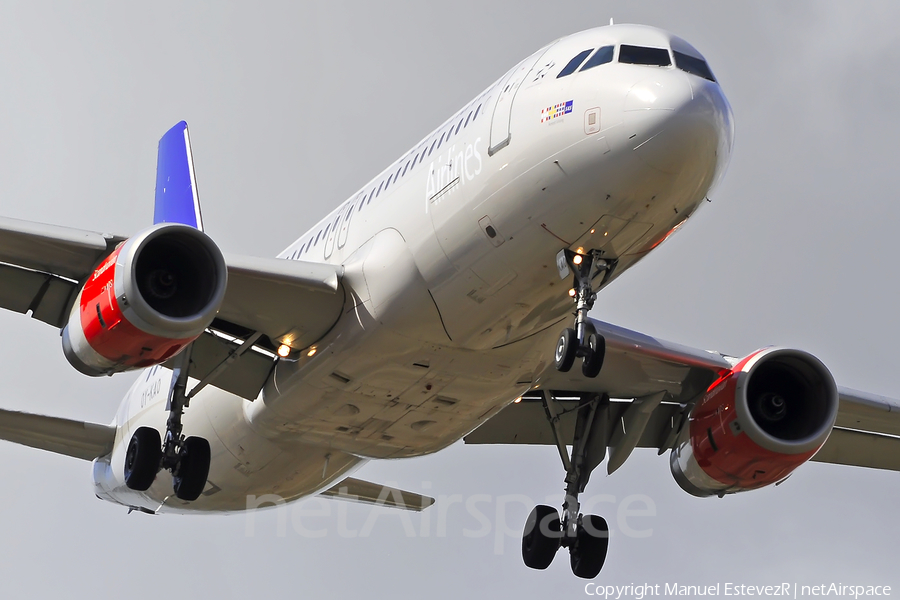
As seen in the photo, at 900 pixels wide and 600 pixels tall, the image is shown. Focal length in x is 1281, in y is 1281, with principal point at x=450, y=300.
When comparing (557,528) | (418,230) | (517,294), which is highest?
(418,230)

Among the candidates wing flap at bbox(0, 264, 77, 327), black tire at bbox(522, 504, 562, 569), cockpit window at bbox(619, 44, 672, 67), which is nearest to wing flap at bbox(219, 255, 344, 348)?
wing flap at bbox(0, 264, 77, 327)

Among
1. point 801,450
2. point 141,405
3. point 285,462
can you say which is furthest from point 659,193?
point 141,405

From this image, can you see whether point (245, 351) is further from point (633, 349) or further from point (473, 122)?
point (633, 349)

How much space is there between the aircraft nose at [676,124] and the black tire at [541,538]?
28.1 feet

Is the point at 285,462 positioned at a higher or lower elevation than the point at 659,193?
lower

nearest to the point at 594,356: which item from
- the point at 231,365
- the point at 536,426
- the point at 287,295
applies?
the point at 287,295

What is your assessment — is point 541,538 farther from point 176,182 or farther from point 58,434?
point 176,182

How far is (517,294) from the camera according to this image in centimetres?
1652

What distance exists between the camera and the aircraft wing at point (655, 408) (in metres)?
20.8

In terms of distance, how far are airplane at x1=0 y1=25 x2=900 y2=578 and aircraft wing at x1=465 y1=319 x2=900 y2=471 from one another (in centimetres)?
5

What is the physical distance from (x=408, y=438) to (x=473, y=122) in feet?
17.5

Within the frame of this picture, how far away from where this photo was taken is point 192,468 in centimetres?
2006

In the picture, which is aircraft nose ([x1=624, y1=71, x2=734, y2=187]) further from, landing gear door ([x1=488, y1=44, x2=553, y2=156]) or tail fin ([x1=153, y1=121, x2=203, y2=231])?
tail fin ([x1=153, y1=121, x2=203, y2=231])

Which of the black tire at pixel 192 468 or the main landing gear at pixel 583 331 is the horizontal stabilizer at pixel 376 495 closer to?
the black tire at pixel 192 468
